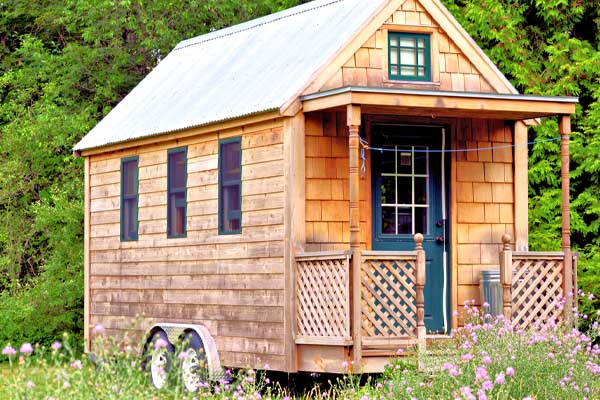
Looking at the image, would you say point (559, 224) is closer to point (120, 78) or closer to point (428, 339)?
point (428, 339)

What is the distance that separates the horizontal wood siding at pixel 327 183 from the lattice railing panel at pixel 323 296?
1.90 ft

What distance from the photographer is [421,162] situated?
16.2 meters

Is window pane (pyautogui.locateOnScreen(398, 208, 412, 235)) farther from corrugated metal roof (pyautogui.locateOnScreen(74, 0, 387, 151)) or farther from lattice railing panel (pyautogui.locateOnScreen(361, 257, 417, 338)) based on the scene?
corrugated metal roof (pyautogui.locateOnScreen(74, 0, 387, 151))

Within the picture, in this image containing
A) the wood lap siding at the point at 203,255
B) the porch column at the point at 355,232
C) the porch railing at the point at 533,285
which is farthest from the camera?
the wood lap siding at the point at 203,255

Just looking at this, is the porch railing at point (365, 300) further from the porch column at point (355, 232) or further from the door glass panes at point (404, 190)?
the door glass panes at point (404, 190)

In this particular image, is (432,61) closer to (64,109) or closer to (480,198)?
(480,198)

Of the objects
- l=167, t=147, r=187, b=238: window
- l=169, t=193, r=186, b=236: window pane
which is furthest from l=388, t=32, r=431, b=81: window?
l=169, t=193, r=186, b=236: window pane

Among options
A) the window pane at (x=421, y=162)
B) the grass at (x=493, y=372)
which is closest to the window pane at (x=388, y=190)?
the window pane at (x=421, y=162)

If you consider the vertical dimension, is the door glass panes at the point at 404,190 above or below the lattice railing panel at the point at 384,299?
above

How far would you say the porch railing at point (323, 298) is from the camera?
13922 mm

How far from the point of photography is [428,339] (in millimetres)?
14781

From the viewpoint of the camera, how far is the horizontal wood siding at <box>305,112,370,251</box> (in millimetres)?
15156

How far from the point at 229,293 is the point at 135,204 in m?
3.25

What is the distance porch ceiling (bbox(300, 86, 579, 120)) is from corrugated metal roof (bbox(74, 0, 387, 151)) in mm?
797
